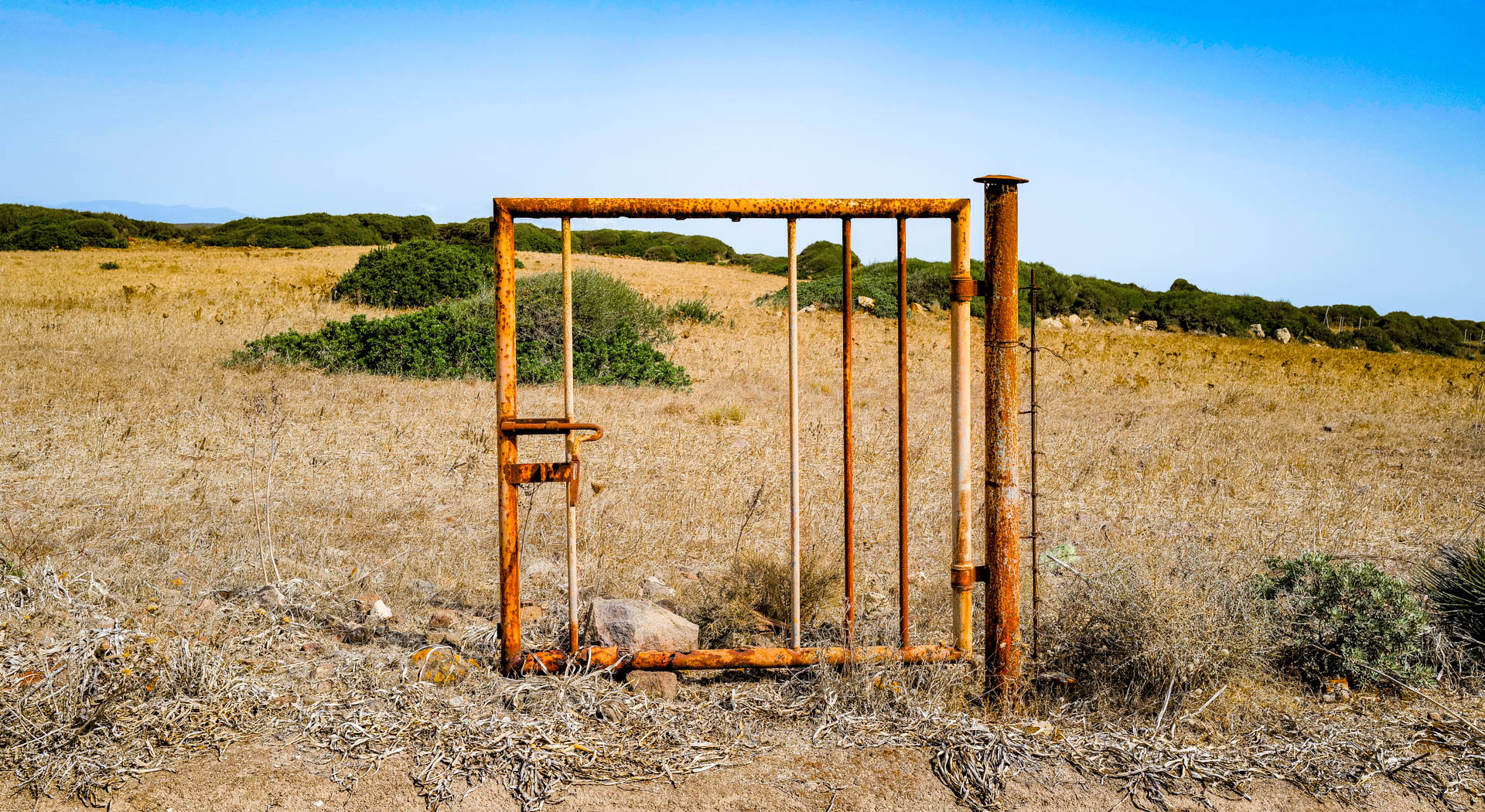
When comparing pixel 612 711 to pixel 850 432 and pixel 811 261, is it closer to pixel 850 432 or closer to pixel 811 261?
pixel 850 432

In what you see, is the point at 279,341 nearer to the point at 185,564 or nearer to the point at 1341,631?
the point at 185,564

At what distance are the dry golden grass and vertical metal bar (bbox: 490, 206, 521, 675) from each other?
1.35 feet

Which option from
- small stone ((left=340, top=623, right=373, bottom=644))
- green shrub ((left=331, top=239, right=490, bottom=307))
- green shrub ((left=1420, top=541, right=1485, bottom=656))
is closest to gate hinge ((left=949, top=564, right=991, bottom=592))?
green shrub ((left=1420, top=541, right=1485, bottom=656))

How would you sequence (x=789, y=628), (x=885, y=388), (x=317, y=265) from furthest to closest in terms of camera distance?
1. (x=317, y=265)
2. (x=885, y=388)
3. (x=789, y=628)

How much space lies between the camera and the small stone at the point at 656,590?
12.2 ft

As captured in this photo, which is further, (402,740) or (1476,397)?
(1476,397)

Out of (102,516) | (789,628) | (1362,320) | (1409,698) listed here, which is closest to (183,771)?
(789,628)

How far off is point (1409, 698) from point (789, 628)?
81.5 inches

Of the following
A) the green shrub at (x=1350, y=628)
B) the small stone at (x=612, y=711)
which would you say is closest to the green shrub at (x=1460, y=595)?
the green shrub at (x=1350, y=628)

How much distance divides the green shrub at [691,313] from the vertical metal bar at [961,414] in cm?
1433

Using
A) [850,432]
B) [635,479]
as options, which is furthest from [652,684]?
[635,479]

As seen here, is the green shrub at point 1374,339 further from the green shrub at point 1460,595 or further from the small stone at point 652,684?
the small stone at point 652,684

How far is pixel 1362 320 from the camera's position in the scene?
26.8m

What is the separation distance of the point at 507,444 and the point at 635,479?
3.73 metres
